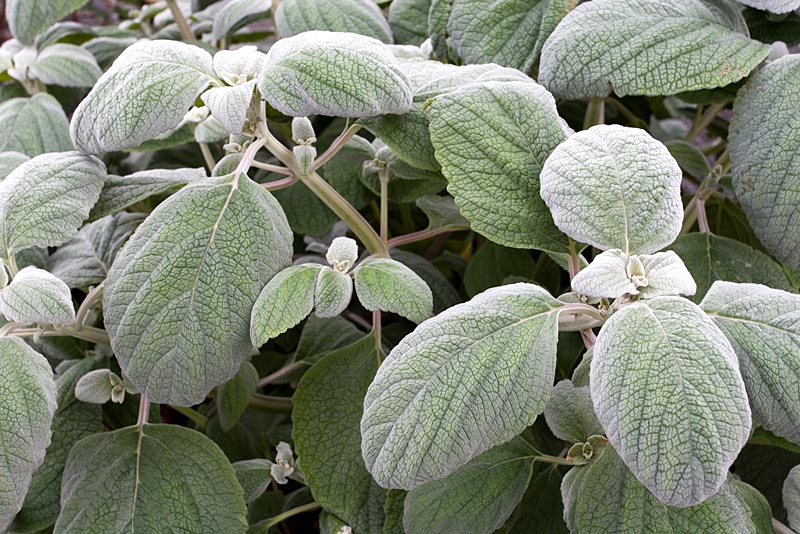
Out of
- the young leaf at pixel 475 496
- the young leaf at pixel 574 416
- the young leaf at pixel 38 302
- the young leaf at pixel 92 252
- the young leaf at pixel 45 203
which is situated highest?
the young leaf at pixel 45 203

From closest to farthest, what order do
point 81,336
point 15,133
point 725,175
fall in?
1. point 81,336
2. point 725,175
3. point 15,133

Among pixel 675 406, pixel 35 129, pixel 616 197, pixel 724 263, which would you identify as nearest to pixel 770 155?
pixel 724 263

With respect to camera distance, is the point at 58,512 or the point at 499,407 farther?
the point at 58,512

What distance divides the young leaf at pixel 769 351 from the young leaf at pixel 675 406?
0.15 ft

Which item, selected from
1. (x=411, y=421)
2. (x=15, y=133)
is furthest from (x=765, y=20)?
(x=15, y=133)

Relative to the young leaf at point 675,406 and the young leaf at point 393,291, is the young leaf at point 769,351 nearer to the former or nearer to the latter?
the young leaf at point 675,406

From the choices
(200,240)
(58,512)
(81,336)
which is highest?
(200,240)

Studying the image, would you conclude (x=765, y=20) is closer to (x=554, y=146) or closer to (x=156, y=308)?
(x=554, y=146)

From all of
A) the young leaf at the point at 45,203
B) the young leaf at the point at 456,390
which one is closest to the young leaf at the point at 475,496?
the young leaf at the point at 456,390

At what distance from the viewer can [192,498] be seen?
690mm

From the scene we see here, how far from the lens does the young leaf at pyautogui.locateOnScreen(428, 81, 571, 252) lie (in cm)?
62

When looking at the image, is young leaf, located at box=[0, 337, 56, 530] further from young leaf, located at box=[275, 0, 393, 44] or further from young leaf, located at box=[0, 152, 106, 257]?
young leaf, located at box=[275, 0, 393, 44]

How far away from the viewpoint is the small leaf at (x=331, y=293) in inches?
24.4

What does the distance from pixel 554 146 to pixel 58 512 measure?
0.54 metres
